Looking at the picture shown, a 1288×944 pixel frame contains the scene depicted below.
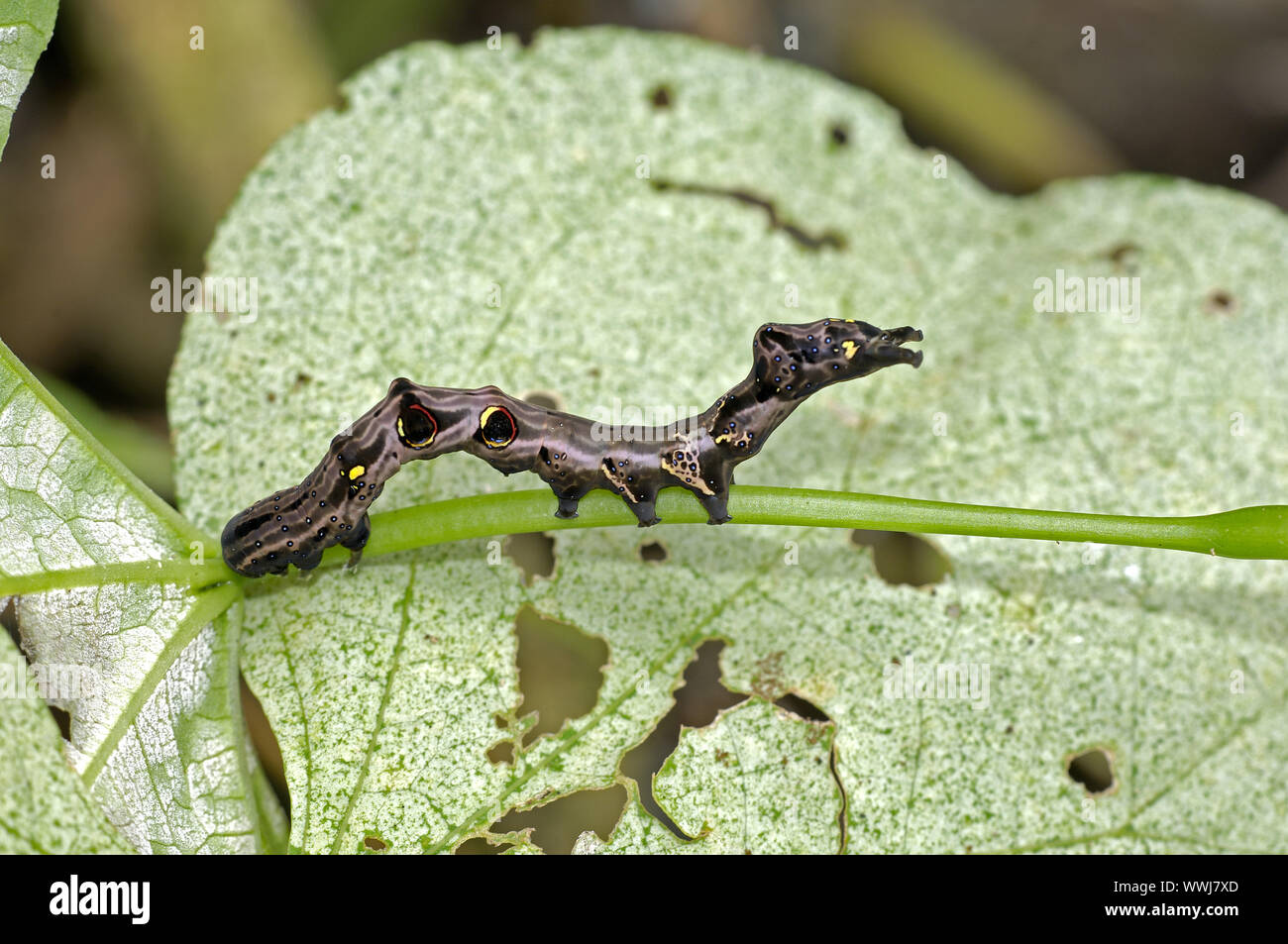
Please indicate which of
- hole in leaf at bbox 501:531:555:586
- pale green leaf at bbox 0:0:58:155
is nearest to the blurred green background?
hole in leaf at bbox 501:531:555:586

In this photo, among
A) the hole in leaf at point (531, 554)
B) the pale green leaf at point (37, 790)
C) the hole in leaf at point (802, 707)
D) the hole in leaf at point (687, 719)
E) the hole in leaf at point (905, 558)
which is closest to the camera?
the pale green leaf at point (37, 790)

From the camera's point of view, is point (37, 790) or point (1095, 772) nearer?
point (37, 790)

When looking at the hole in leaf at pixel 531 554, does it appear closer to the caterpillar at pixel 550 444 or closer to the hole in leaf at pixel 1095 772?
the caterpillar at pixel 550 444

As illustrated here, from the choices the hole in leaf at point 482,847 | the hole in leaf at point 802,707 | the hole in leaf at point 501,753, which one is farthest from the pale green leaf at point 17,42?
the hole in leaf at point 802,707

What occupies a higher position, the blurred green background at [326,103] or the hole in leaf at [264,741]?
the blurred green background at [326,103]

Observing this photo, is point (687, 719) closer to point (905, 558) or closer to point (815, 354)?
point (905, 558)

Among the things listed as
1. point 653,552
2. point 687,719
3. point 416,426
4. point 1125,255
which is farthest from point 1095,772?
point 416,426

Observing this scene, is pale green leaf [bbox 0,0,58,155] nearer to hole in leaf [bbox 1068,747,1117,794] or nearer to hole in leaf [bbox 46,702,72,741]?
hole in leaf [bbox 46,702,72,741]
